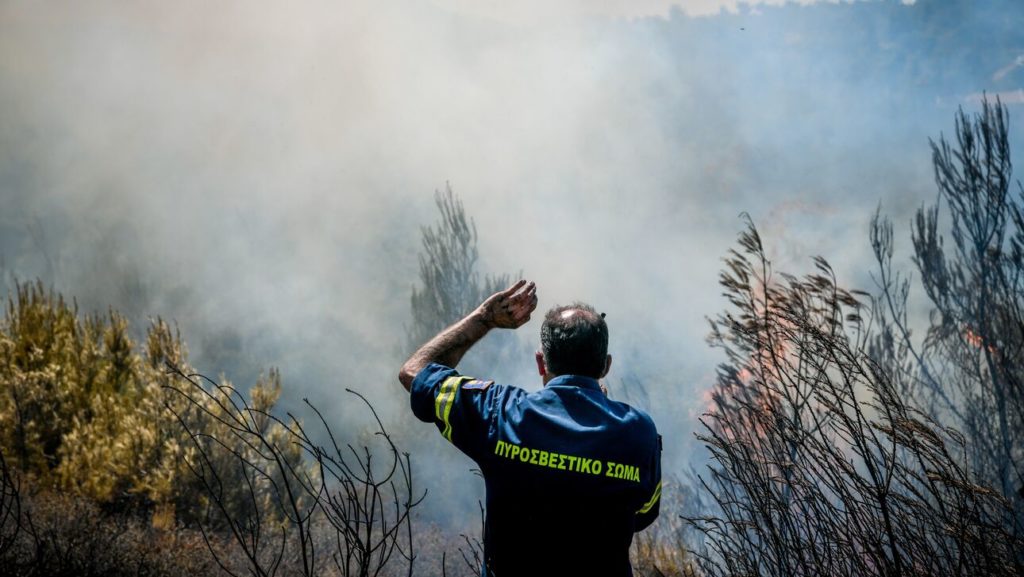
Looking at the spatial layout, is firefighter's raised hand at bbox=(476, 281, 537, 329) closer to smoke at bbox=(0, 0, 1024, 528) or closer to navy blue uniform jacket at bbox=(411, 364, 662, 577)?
navy blue uniform jacket at bbox=(411, 364, 662, 577)

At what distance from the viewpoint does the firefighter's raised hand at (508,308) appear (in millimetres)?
→ 2201

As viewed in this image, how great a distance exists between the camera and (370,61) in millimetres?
19156

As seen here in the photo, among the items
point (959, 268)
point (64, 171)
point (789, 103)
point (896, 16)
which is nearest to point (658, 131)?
point (789, 103)

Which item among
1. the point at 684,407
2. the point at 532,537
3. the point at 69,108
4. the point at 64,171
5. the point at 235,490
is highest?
the point at 69,108

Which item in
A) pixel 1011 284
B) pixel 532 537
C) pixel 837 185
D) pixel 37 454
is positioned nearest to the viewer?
pixel 532 537

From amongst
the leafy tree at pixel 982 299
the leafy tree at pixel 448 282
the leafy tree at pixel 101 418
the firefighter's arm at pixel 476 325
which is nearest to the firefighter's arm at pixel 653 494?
the firefighter's arm at pixel 476 325

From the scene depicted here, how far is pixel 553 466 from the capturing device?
1.84 metres

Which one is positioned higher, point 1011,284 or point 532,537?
point 1011,284

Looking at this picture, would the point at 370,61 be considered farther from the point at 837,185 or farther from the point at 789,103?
the point at 837,185

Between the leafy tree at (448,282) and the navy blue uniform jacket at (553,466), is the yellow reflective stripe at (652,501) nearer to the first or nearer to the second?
the navy blue uniform jacket at (553,466)

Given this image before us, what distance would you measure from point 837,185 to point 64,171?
20739 millimetres

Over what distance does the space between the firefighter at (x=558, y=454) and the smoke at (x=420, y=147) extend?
1496 centimetres

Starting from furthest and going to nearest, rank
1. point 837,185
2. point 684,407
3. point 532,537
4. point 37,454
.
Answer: point 837,185 < point 684,407 < point 37,454 < point 532,537

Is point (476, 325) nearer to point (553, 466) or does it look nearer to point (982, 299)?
point (553, 466)
